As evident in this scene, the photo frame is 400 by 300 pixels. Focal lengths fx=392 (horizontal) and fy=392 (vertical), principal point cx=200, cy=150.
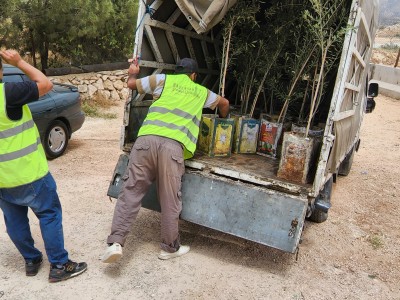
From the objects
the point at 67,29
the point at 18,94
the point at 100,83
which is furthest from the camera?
the point at 100,83

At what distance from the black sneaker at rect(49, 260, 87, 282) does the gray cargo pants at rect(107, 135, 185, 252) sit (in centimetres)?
37

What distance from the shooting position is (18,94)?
8.67ft

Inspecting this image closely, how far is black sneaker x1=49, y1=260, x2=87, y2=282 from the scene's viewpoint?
10.3ft

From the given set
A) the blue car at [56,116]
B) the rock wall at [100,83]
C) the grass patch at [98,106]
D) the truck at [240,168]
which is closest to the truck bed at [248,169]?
the truck at [240,168]

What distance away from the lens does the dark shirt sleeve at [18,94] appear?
2629 mm

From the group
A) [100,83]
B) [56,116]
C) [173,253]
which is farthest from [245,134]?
[100,83]

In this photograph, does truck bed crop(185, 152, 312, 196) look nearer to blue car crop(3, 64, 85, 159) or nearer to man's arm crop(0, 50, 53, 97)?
man's arm crop(0, 50, 53, 97)

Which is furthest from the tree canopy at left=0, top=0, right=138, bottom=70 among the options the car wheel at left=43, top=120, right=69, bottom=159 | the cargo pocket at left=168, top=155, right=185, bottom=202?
the cargo pocket at left=168, top=155, right=185, bottom=202

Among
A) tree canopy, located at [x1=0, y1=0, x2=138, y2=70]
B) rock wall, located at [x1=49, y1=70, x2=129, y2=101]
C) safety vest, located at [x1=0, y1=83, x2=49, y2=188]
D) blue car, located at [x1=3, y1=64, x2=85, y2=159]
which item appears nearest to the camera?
safety vest, located at [x1=0, y1=83, x2=49, y2=188]

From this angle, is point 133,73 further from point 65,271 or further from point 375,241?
point 375,241

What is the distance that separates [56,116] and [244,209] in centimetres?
417

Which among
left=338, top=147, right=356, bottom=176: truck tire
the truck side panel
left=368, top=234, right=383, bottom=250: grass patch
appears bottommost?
left=368, top=234, right=383, bottom=250: grass patch

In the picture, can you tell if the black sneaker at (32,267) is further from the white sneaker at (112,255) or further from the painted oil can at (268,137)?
the painted oil can at (268,137)

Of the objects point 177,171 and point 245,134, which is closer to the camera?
point 177,171
